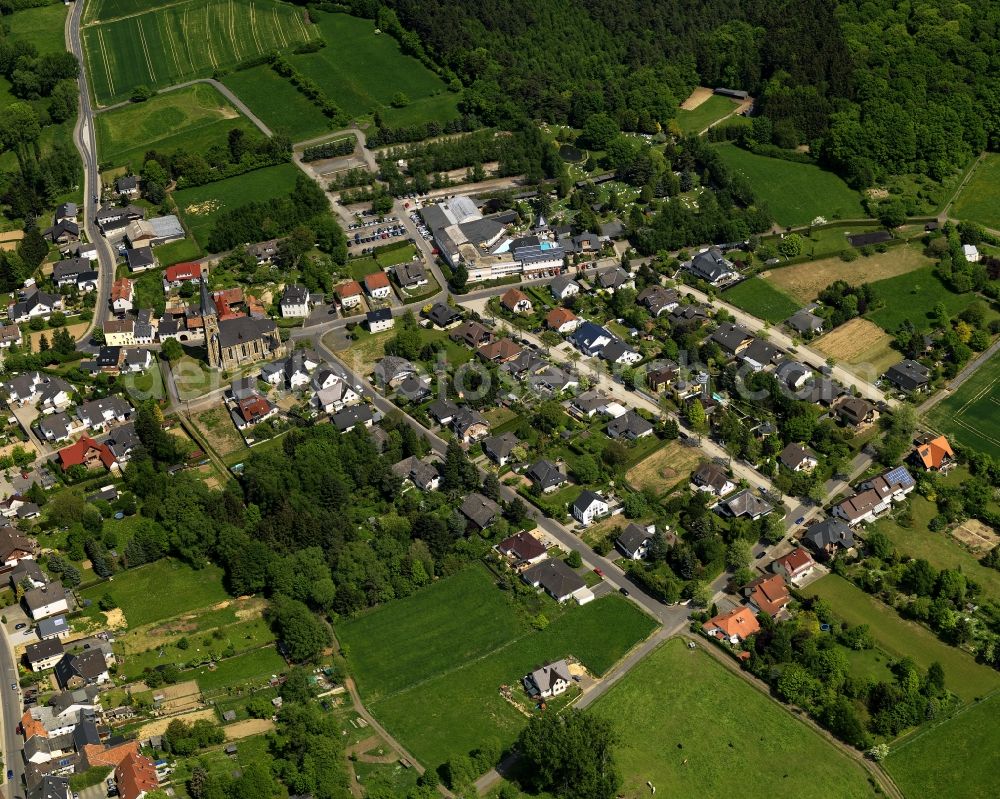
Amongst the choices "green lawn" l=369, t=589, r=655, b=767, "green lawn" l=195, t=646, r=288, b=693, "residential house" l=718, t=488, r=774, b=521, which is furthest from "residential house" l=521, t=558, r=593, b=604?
"green lawn" l=195, t=646, r=288, b=693

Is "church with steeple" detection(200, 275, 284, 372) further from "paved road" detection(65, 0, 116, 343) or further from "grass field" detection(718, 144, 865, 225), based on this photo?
"grass field" detection(718, 144, 865, 225)

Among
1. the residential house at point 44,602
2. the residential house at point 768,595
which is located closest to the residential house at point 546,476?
the residential house at point 768,595

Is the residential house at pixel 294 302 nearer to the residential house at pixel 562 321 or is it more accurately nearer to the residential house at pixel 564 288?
the residential house at pixel 562 321

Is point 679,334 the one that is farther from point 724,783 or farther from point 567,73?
point 567,73

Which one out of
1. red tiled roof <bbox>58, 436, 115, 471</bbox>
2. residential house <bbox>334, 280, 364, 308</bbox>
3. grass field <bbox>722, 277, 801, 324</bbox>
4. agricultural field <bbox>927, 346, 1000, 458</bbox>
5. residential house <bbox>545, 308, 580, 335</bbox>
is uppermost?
red tiled roof <bbox>58, 436, 115, 471</bbox>

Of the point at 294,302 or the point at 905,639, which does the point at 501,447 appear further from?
the point at 905,639
